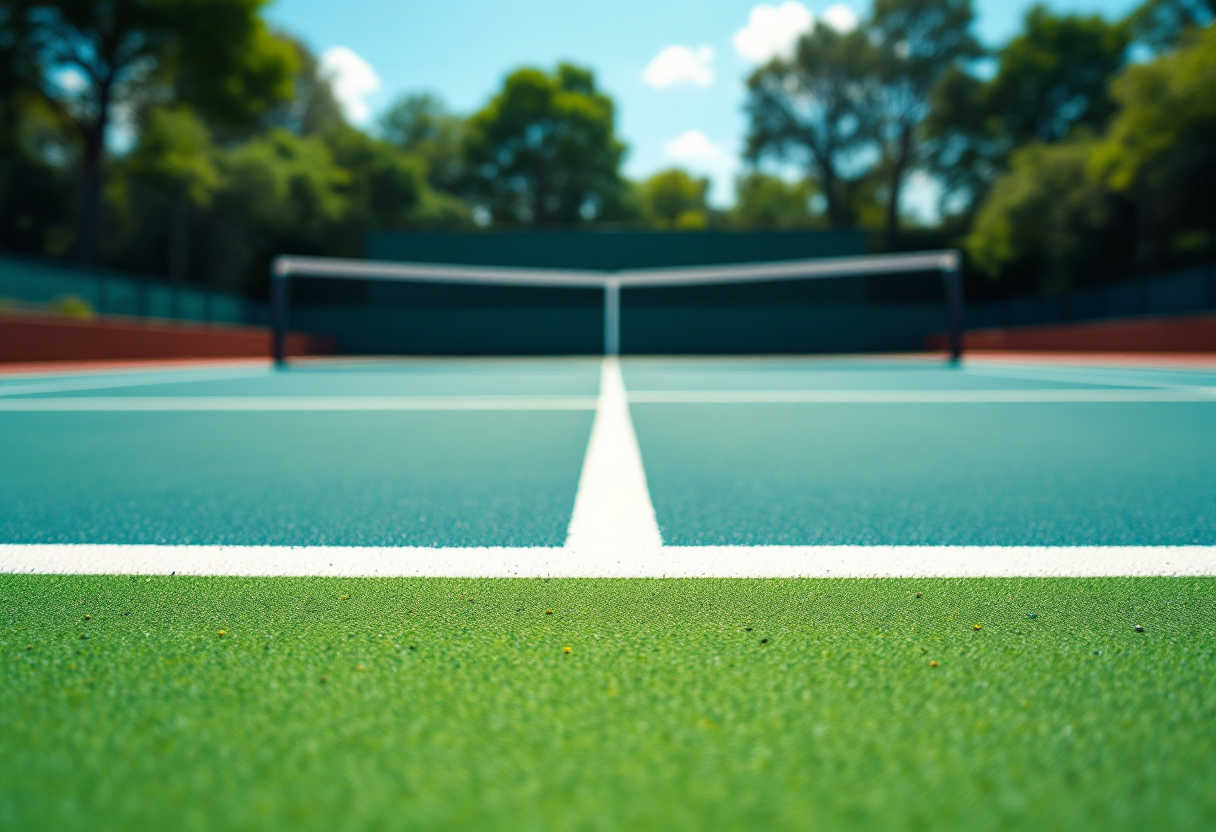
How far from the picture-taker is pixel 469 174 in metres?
50.0

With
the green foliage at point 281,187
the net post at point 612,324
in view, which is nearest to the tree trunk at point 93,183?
the green foliage at point 281,187

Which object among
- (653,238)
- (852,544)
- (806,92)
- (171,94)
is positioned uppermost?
(806,92)

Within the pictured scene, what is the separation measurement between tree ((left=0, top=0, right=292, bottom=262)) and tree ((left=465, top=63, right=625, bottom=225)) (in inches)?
801

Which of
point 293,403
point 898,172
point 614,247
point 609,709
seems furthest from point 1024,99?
point 609,709

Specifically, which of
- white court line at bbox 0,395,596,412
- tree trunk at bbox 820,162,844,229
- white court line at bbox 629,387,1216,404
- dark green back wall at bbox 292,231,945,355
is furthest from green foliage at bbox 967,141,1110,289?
white court line at bbox 0,395,596,412

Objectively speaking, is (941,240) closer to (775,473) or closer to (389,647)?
(775,473)

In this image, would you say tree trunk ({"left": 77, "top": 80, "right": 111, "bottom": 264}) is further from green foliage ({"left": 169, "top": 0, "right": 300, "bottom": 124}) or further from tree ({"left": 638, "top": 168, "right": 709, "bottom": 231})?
tree ({"left": 638, "top": 168, "right": 709, "bottom": 231})

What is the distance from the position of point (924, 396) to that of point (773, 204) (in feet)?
170

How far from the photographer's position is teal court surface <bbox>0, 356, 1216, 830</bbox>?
838 millimetres

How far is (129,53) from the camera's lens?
26.2 m

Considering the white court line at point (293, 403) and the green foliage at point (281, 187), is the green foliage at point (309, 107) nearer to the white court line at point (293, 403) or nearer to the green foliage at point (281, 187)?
the green foliage at point (281, 187)

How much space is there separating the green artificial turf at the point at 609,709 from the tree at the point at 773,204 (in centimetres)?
5564

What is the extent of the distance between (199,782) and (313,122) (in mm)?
58655

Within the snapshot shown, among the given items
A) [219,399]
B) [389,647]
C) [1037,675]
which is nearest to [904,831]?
[1037,675]
